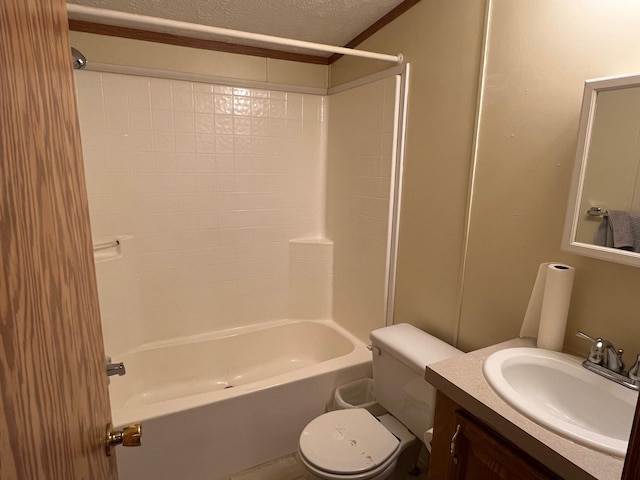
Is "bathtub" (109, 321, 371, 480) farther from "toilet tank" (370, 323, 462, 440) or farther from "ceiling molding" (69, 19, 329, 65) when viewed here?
"ceiling molding" (69, 19, 329, 65)

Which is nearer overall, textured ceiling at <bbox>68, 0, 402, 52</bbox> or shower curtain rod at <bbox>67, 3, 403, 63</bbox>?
shower curtain rod at <bbox>67, 3, 403, 63</bbox>

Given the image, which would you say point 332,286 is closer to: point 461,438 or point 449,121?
point 449,121

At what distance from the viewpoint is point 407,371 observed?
5.23 feet

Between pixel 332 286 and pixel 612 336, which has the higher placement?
pixel 612 336

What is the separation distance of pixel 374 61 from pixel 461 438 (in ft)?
6.19

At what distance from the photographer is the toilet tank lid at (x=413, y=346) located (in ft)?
5.05

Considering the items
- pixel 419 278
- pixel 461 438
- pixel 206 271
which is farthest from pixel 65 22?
pixel 206 271

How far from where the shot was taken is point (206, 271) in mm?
2520

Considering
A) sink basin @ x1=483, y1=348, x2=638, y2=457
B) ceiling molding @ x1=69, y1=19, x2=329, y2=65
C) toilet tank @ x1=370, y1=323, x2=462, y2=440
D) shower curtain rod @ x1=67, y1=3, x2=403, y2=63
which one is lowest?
toilet tank @ x1=370, y1=323, x2=462, y2=440

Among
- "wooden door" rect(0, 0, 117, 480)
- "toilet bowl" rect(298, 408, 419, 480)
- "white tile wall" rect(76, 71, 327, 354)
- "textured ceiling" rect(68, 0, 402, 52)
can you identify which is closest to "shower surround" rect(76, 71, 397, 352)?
"white tile wall" rect(76, 71, 327, 354)

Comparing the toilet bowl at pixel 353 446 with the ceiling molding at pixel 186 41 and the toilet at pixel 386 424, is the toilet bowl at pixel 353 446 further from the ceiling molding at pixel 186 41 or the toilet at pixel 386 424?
the ceiling molding at pixel 186 41

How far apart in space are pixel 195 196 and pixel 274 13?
115cm

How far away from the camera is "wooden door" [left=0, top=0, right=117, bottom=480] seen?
0.38 metres

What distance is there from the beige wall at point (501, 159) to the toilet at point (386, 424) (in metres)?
0.26
